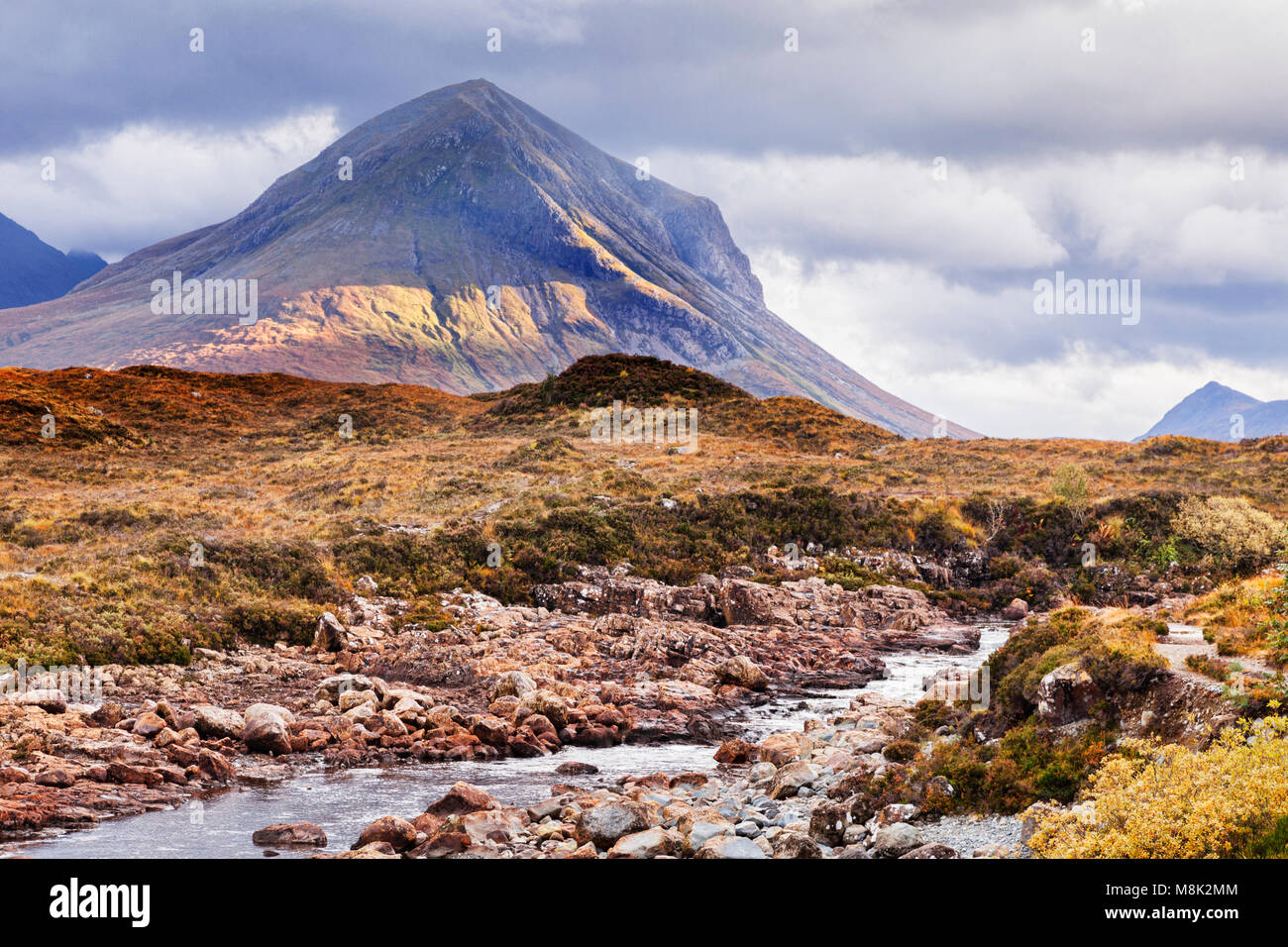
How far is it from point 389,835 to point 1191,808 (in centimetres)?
1057

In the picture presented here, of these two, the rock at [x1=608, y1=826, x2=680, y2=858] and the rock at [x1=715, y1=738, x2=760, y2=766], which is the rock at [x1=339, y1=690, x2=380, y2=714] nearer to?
the rock at [x1=715, y1=738, x2=760, y2=766]

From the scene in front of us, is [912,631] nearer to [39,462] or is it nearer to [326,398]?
[39,462]

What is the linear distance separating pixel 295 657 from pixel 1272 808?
2464 centimetres

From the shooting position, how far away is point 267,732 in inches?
741

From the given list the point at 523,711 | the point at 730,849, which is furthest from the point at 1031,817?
the point at 523,711

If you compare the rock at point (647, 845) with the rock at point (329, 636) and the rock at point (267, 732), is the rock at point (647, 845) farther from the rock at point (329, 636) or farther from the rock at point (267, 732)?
the rock at point (329, 636)

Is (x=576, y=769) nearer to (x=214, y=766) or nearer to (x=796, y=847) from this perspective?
(x=214, y=766)

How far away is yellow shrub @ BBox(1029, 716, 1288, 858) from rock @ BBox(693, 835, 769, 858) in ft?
12.6

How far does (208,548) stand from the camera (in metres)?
31.8

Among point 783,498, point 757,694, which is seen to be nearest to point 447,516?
point 783,498

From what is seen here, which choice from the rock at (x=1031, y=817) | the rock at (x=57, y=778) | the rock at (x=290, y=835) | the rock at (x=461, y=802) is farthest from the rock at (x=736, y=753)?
the rock at (x=57, y=778)

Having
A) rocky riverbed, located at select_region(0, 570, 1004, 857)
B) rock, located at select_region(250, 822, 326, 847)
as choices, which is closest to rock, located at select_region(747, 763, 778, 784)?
rocky riverbed, located at select_region(0, 570, 1004, 857)

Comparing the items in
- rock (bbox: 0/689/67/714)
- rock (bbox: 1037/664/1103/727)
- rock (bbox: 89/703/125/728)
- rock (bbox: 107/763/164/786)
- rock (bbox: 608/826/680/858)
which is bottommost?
rock (bbox: 107/763/164/786)

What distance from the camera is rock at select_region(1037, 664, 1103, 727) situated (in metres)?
14.4
